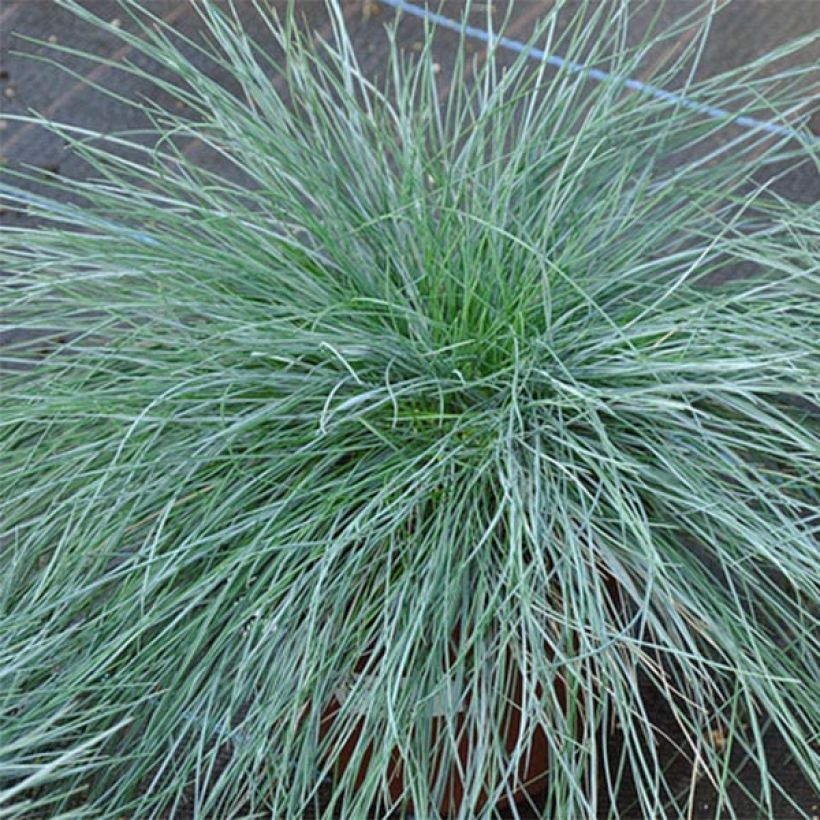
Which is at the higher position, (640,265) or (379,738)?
(640,265)

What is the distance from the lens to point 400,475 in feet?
3.82

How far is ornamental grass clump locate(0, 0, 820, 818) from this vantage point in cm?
113

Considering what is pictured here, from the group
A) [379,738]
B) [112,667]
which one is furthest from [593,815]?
[112,667]

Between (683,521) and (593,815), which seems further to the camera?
(683,521)

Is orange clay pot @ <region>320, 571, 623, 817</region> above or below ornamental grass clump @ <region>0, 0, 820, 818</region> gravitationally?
below

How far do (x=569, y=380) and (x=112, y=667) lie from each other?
513 mm

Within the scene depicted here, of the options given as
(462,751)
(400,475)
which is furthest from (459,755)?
(400,475)

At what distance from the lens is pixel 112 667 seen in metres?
1.19

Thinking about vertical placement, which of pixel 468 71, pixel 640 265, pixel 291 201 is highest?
pixel 468 71

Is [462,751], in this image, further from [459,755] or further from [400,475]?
[400,475]

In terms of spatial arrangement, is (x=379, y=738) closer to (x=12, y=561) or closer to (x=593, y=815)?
(x=593, y=815)

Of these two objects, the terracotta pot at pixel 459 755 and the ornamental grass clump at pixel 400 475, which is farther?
the terracotta pot at pixel 459 755

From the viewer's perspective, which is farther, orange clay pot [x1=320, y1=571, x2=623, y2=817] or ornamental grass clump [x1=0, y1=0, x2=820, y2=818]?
orange clay pot [x1=320, y1=571, x2=623, y2=817]

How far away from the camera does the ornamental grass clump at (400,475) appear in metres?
1.13
